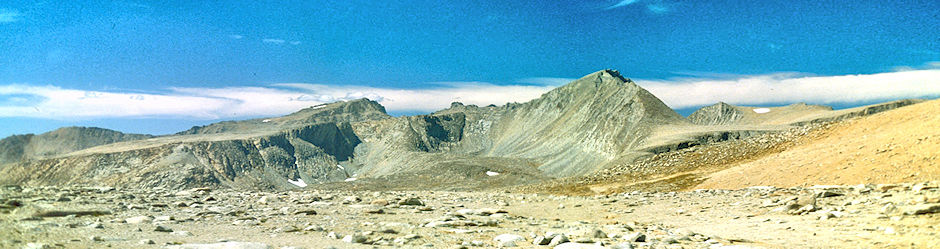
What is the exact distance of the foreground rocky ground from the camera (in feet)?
31.4

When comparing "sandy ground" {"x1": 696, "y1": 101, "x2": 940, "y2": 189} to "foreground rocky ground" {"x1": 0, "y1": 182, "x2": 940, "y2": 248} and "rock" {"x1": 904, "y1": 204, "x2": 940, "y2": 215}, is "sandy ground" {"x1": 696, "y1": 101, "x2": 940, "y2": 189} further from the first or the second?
"rock" {"x1": 904, "y1": 204, "x2": 940, "y2": 215}

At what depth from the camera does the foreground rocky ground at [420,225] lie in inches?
377

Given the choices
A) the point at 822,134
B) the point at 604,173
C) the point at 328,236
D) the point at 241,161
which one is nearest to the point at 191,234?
the point at 328,236

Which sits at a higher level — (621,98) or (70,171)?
(621,98)

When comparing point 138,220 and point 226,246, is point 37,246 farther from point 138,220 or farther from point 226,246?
point 138,220

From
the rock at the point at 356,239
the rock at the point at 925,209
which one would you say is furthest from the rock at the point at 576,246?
the rock at the point at 925,209

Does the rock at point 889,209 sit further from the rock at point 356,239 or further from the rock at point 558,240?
the rock at point 356,239

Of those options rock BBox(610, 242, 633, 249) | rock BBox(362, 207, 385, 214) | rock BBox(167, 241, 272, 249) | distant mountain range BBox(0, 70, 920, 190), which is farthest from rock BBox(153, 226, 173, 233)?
distant mountain range BBox(0, 70, 920, 190)

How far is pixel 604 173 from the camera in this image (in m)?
61.6

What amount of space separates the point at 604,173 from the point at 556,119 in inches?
3311

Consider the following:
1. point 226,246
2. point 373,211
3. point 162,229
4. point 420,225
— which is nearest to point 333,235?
point 226,246

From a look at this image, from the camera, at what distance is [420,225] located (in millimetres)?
13047

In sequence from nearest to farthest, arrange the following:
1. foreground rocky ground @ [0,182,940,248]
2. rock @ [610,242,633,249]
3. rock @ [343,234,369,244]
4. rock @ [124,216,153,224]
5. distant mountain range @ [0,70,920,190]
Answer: foreground rocky ground @ [0,182,940,248]
rock @ [610,242,633,249]
rock @ [343,234,369,244]
rock @ [124,216,153,224]
distant mountain range @ [0,70,920,190]

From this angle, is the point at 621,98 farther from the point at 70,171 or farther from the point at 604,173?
the point at 70,171
